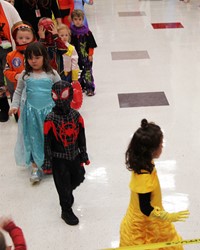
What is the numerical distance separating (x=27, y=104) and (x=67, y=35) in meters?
0.98

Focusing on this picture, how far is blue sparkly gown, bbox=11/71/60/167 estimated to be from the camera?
2.42 meters

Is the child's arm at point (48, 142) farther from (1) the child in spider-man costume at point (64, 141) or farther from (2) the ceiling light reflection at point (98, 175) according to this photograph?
(2) the ceiling light reflection at point (98, 175)

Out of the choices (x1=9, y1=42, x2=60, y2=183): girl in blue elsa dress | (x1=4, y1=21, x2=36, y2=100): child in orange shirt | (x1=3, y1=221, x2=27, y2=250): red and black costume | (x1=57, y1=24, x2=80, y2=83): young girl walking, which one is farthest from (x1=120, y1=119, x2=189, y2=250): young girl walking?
(x1=57, y1=24, x2=80, y2=83): young girl walking

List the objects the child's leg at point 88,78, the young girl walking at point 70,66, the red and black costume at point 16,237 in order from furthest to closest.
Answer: the child's leg at point 88,78 < the young girl walking at point 70,66 < the red and black costume at point 16,237

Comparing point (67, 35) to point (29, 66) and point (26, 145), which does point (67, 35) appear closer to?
point (29, 66)

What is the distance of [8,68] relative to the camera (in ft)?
9.15

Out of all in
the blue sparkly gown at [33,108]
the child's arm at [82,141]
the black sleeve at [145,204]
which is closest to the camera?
the black sleeve at [145,204]

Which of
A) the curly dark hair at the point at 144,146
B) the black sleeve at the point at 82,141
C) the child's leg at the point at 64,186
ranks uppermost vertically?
the curly dark hair at the point at 144,146

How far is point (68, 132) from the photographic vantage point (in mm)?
1984

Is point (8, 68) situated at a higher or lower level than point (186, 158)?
higher

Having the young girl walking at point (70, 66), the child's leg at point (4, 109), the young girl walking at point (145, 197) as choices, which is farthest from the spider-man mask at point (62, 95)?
the child's leg at point (4, 109)

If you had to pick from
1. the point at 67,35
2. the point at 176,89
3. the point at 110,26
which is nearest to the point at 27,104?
the point at 67,35

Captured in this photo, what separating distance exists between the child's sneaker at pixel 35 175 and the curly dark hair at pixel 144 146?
4.33ft

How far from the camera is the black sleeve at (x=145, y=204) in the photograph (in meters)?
1.51
